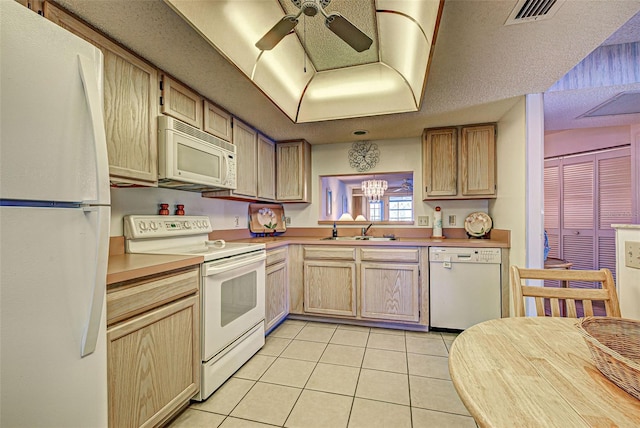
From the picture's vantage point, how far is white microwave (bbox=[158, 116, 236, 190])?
1766 mm

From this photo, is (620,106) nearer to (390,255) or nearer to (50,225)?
(390,255)

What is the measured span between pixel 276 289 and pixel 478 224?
2.23 m

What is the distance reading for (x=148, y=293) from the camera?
4.34 ft

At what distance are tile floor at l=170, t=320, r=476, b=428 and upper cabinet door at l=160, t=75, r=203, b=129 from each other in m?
1.82

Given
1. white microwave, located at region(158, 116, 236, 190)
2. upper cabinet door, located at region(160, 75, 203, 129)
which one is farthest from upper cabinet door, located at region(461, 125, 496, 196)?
upper cabinet door, located at region(160, 75, 203, 129)

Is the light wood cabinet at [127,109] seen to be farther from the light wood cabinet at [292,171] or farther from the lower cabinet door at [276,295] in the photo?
the light wood cabinet at [292,171]

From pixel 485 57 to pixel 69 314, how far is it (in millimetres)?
2296

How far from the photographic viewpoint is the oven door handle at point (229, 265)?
1703 millimetres

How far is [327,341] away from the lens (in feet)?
8.20

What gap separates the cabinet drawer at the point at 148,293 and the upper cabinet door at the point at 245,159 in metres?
1.11

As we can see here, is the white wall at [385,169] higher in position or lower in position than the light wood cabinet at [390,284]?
higher

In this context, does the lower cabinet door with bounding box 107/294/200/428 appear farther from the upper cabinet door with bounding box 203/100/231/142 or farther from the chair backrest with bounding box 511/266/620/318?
the chair backrest with bounding box 511/266/620/318

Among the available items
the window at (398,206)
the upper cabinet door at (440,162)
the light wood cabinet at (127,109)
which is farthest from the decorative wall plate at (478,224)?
the light wood cabinet at (127,109)

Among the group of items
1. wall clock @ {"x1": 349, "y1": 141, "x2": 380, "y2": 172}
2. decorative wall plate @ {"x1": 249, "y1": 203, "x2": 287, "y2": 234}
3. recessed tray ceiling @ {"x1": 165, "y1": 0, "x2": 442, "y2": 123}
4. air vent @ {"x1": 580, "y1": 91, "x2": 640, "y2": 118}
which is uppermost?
recessed tray ceiling @ {"x1": 165, "y1": 0, "x2": 442, "y2": 123}
